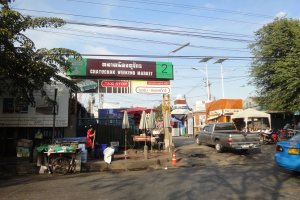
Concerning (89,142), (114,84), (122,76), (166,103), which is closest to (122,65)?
(122,76)

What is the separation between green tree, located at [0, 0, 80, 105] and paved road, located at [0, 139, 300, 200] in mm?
4302

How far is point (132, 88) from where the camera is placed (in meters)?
22.7

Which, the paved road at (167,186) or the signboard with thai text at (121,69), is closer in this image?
the paved road at (167,186)

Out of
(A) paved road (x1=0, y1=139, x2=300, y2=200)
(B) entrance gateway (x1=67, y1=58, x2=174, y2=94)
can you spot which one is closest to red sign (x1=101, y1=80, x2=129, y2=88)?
(B) entrance gateway (x1=67, y1=58, x2=174, y2=94)

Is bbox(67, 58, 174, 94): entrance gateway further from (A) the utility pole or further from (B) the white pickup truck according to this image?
(B) the white pickup truck

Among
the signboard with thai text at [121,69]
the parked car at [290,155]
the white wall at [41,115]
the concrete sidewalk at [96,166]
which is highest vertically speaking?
the signboard with thai text at [121,69]

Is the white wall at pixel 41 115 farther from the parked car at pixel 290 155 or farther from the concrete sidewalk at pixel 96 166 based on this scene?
the parked car at pixel 290 155

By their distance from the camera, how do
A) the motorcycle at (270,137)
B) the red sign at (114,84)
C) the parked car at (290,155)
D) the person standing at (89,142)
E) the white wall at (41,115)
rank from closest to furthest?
the parked car at (290,155) → the person standing at (89,142) → the white wall at (41,115) → the red sign at (114,84) → the motorcycle at (270,137)

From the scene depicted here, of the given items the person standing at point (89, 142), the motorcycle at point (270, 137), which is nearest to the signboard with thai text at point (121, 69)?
the person standing at point (89, 142)

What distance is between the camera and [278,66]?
3114 centimetres

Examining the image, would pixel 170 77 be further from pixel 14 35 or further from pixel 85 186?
pixel 85 186

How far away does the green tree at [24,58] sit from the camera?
46.5 feet

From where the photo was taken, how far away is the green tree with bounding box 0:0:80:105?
1417 centimetres

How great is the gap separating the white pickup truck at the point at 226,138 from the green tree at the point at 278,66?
349 inches
